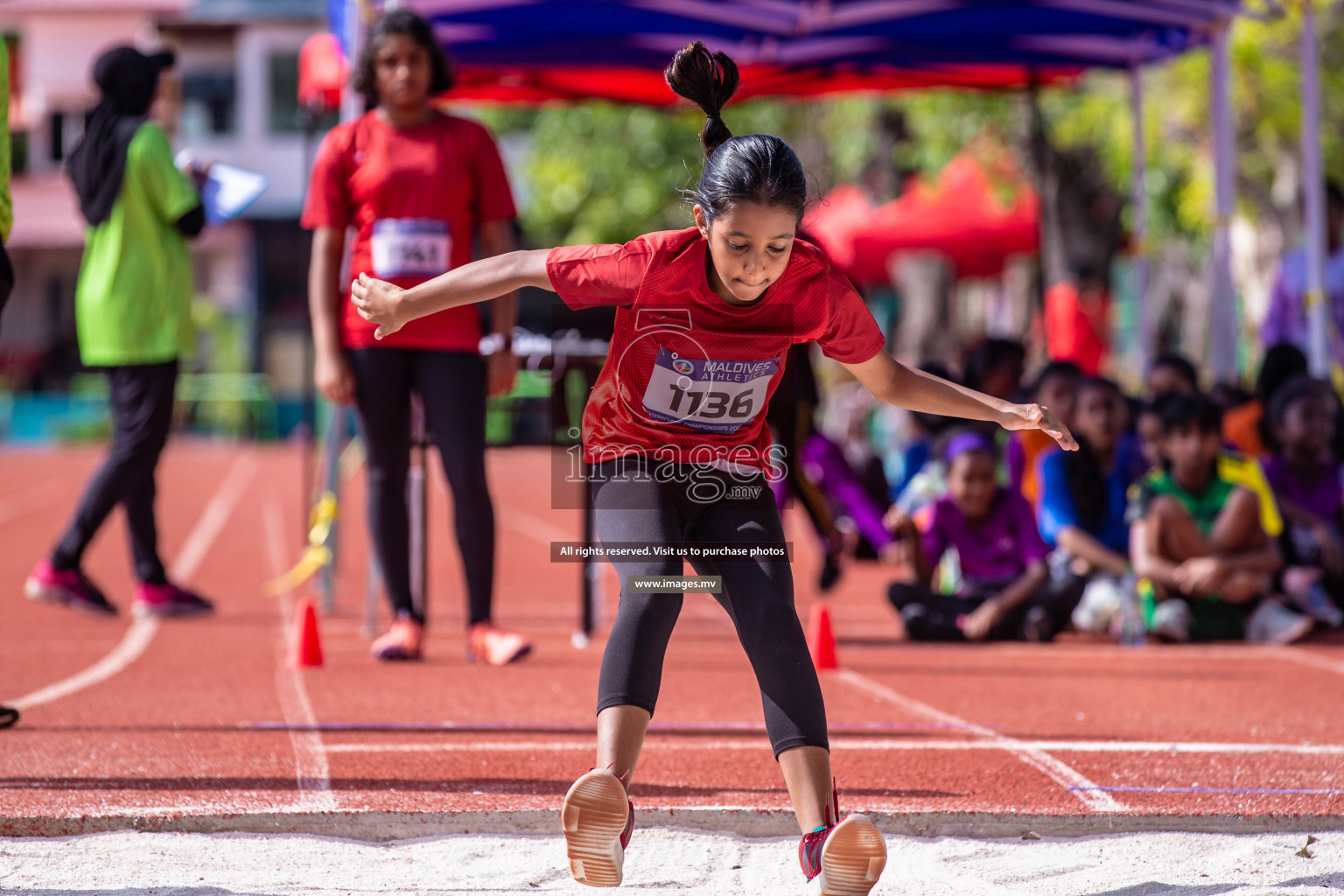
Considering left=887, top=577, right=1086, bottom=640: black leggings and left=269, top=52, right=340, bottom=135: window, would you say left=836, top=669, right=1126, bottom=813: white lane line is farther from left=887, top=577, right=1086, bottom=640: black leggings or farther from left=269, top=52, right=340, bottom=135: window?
left=269, top=52, right=340, bottom=135: window

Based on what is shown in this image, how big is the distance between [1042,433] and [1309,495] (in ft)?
4.03

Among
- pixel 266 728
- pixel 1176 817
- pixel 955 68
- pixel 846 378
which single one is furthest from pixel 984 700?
pixel 846 378

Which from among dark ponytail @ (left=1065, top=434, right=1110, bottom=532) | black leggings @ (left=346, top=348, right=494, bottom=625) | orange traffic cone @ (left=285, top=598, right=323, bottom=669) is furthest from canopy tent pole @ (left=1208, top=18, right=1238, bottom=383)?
orange traffic cone @ (left=285, top=598, right=323, bottom=669)

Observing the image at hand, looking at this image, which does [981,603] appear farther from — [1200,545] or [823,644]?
[823,644]

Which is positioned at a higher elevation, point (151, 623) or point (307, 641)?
point (307, 641)

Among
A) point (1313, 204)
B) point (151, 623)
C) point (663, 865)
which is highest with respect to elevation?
point (1313, 204)

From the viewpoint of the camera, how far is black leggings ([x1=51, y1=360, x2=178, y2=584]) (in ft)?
20.1

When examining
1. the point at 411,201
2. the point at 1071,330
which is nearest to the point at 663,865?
the point at 411,201

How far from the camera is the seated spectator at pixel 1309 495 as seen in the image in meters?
6.64

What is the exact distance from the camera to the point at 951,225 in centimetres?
1422

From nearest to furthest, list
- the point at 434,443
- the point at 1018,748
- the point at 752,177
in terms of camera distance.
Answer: the point at 752,177, the point at 1018,748, the point at 434,443

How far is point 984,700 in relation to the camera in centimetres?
Result: 502

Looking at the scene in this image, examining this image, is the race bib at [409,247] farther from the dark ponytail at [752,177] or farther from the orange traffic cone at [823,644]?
the dark ponytail at [752,177]

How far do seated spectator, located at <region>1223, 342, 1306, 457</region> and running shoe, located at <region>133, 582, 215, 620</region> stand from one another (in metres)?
5.02
